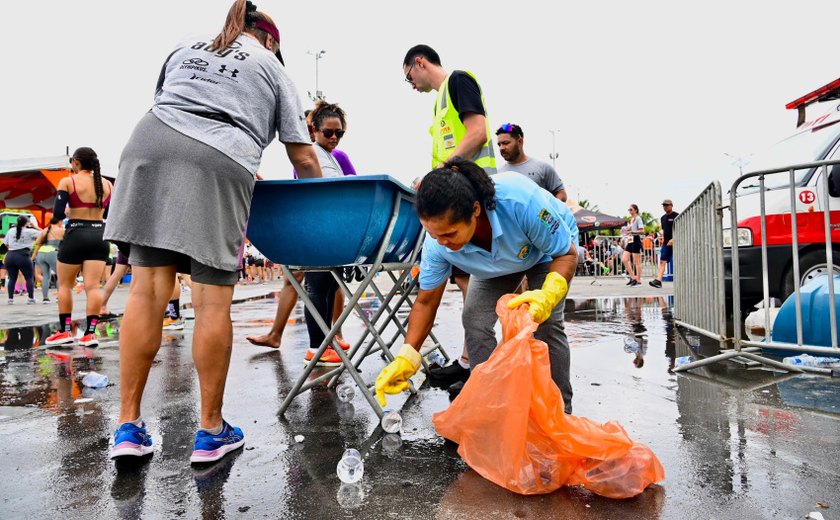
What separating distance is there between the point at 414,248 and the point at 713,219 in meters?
2.32

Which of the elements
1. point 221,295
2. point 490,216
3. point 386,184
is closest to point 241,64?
point 386,184

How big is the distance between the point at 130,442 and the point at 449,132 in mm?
2269

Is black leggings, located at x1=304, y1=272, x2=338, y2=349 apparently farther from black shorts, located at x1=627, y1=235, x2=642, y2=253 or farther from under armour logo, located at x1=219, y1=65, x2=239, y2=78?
black shorts, located at x1=627, y1=235, x2=642, y2=253

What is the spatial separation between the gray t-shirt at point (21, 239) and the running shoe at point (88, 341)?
23.9 feet

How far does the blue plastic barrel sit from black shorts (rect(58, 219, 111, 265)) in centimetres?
557

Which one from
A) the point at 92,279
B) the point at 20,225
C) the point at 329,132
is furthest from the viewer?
the point at 20,225

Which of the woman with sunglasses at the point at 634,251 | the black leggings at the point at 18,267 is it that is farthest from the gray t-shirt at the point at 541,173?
the black leggings at the point at 18,267

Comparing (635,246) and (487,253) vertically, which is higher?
(635,246)

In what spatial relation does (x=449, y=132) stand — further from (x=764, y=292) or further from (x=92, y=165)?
(x=92, y=165)

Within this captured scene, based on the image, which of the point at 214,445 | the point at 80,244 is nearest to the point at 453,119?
the point at 214,445

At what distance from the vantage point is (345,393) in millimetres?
2992

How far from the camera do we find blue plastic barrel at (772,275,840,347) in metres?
3.54

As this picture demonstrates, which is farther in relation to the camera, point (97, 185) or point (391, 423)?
point (97, 185)

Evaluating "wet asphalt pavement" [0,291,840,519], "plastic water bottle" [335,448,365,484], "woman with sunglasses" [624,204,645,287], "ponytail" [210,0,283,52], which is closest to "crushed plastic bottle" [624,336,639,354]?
"wet asphalt pavement" [0,291,840,519]
